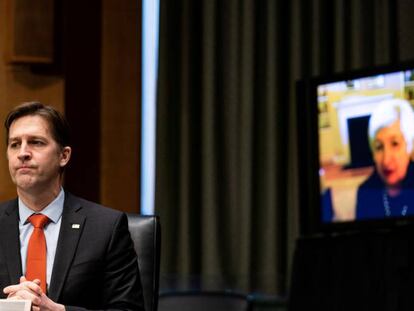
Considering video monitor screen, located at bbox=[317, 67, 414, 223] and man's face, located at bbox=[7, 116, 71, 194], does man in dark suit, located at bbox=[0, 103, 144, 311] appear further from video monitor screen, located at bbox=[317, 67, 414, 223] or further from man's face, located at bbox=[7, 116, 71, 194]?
video monitor screen, located at bbox=[317, 67, 414, 223]

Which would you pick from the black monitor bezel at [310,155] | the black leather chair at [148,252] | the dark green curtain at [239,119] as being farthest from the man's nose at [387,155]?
the black leather chair at [148,252]

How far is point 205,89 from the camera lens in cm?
558

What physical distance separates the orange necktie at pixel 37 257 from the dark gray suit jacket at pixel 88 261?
27 millimetres

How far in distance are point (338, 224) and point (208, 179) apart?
100 cm

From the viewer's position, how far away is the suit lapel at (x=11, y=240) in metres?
2.72

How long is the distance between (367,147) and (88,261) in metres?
2.27

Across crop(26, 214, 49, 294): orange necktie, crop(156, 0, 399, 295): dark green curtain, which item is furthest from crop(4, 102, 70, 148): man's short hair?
crop(156, 0, 399, 295): dark green curtain

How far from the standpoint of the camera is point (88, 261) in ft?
9.04

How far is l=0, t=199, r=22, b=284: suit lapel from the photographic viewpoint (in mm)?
2719

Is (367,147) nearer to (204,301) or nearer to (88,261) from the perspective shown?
(204,301)

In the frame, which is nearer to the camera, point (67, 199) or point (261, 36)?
point (67, 199)

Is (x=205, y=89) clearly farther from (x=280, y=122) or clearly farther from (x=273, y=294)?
(x=273, y=294)

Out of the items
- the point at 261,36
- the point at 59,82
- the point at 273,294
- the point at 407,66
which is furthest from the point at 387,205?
the point at 59,82

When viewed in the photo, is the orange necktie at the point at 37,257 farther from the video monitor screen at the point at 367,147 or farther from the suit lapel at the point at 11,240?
the video monitor screen at the point at 367,147
